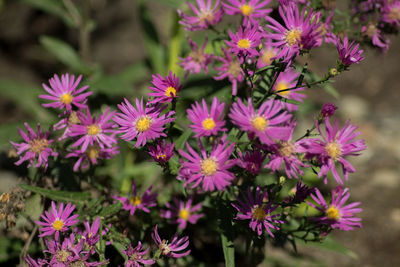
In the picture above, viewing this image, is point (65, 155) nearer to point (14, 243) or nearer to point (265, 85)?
point (14, 243)

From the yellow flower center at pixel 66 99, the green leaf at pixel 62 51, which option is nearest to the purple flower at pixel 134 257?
the yellow flower center at pixel 66 99

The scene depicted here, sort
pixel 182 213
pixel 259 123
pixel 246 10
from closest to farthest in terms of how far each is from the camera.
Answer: pixel 259 123 → pixel 246 10 → pixel 182 213

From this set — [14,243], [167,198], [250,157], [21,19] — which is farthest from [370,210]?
[21,19]

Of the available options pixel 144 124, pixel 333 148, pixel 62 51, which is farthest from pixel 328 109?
pixel 62 51

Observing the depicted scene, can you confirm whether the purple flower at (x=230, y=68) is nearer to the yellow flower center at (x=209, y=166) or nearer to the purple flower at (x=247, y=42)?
the purple flower at (x=247, y=42)

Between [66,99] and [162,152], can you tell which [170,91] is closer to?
[162,152]

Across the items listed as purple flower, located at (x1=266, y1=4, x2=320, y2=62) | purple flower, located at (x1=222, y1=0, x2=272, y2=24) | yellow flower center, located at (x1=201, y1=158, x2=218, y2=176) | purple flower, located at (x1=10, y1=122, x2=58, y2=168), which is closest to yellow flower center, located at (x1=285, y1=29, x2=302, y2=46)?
purple flower, located at (x1=266, y1=4, x2=320, y2=62)

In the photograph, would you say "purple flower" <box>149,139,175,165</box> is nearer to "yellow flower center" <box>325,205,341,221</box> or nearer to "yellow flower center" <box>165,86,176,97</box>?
"yellow flower center" <box>165,86,176,97</box>
